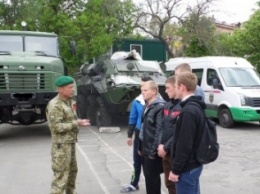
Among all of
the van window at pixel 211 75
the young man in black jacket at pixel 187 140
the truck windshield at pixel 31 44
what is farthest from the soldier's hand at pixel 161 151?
the van window at pixel 211 75

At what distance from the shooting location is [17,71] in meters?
8.90

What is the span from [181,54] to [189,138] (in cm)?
2474

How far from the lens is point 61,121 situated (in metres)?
4.24

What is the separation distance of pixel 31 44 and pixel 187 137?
26.2 feet

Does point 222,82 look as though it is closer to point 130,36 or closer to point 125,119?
point 125,119

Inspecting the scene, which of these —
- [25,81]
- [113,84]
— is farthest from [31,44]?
[113,84]

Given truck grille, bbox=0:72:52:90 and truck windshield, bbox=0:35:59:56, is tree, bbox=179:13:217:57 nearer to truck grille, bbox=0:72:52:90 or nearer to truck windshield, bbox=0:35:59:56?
truck windshield, bbox=0:35:59:56

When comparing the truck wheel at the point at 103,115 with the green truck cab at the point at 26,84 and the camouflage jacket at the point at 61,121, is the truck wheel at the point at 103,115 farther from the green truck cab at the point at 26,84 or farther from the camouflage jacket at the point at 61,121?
the camouflage jacket at the point at 61,121

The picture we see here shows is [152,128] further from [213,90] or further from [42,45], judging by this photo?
[213,90]

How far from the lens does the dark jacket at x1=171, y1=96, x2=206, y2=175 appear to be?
10.2 feet

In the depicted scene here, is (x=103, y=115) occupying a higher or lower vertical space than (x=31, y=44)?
lower

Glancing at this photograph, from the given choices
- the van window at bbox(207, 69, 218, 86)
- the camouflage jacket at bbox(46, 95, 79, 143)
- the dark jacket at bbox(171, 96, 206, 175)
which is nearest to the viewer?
the dark jacket at bbox(171, 96, 206, 175)

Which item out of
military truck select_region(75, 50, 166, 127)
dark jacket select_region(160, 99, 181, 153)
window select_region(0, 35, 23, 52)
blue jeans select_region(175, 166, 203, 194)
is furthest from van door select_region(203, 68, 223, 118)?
blue jeans select_region(175, 166, 203, 194)

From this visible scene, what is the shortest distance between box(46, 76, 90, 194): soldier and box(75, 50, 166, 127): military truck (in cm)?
564
